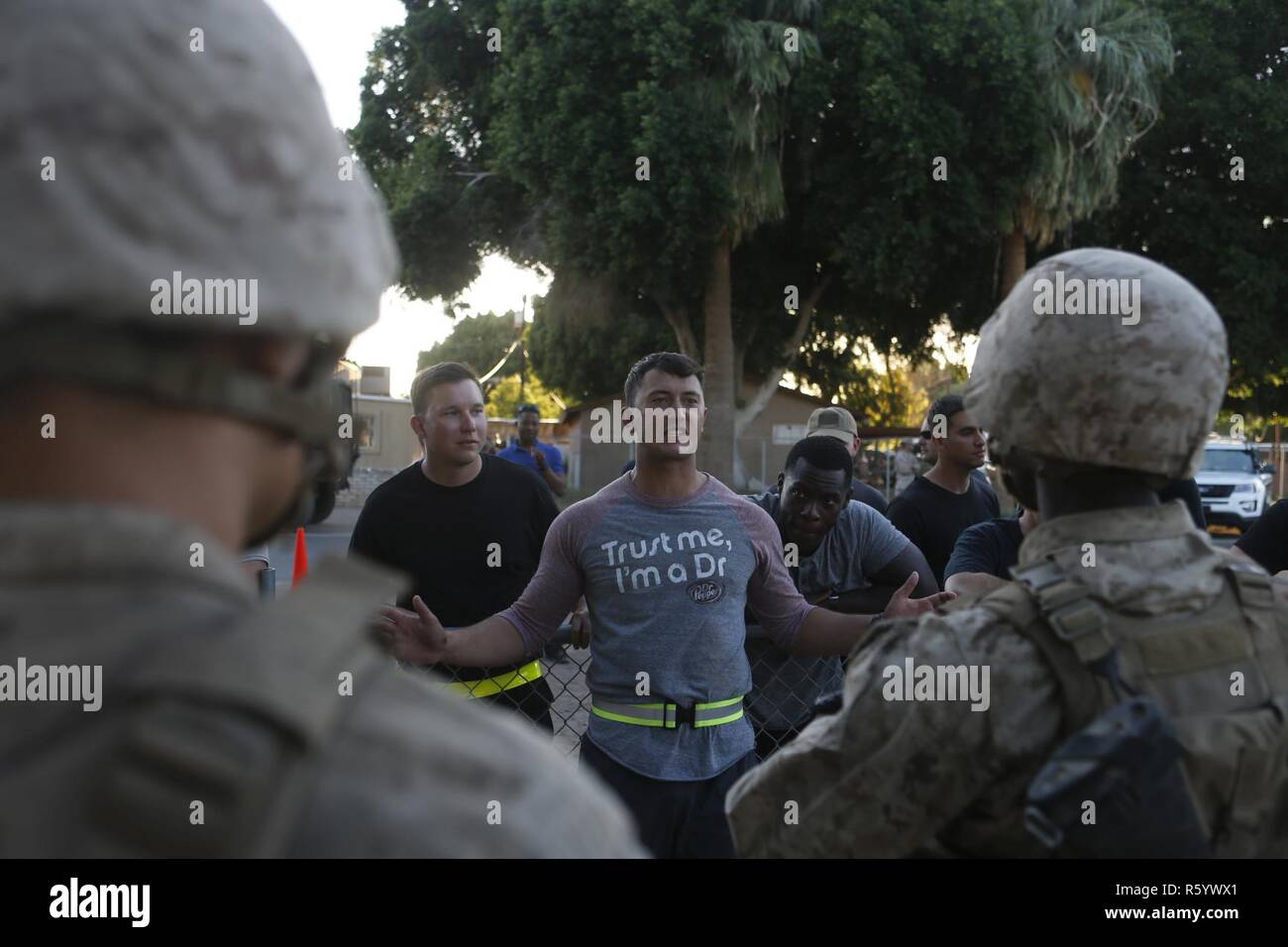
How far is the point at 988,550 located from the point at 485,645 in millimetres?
1811

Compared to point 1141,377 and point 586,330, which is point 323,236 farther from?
point 586,330

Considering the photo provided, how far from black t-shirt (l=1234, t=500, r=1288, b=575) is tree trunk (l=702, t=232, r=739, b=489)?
60.3ft

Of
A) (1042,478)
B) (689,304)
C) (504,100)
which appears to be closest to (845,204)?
(689,304)

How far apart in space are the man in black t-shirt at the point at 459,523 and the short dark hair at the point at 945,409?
1.84 metres

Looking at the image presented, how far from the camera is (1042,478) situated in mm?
2068

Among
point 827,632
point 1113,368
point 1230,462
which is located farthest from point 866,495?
point 1230,462

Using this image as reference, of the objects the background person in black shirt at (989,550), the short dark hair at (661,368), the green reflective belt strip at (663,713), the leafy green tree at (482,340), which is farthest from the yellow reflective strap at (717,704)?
the leafy green tree at (482,340)

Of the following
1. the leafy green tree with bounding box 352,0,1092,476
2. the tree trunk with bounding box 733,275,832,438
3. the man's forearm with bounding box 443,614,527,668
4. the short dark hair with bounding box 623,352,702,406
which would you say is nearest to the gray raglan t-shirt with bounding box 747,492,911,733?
the short dark hair with bounding box 623,352,702,406

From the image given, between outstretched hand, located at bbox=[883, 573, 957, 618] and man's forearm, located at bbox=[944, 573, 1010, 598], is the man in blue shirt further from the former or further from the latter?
outstretched hand, located at bbox=[883, 573, 957, 618]

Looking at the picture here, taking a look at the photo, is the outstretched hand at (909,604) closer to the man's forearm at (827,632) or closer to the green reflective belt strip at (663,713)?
the man's forearm at (827,632)

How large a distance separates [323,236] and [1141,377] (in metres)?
1.37

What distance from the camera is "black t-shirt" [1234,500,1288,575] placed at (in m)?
4.24

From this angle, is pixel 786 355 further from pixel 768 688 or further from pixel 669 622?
pixel 669 622

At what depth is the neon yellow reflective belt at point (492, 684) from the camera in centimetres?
454
